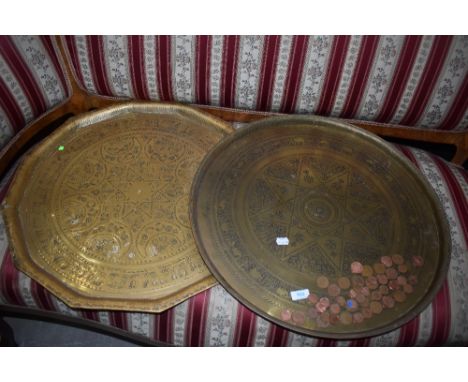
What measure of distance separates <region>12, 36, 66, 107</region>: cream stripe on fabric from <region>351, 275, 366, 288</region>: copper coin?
5.04 ft

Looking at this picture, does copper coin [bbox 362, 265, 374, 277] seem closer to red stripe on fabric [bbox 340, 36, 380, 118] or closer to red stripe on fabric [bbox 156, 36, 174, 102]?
red stripe on fabric [bbox 340, 36, 380, 118]

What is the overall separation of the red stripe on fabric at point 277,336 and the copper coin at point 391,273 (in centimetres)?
43

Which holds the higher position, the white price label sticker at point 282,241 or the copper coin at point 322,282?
the white price label sticker at point 282,241

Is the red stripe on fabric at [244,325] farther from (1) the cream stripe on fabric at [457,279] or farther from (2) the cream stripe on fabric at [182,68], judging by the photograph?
(2) the cream stripe on fabric at [182,68]

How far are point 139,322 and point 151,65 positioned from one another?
1133 millimetres

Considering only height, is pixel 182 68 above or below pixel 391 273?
above

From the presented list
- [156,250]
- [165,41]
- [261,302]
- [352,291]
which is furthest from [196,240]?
[165,41]

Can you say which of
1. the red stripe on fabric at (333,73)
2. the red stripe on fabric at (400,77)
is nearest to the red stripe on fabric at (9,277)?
the red stripe on fabric at (333,73)

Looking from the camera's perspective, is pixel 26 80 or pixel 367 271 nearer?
pixel 367 271

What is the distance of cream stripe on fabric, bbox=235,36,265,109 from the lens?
1.56m

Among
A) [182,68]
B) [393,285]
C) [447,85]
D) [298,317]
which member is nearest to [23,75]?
[182,68]

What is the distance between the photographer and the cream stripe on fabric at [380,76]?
153 cm

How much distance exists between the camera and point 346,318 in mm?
1152

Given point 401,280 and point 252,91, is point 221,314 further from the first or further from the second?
point 252,91
